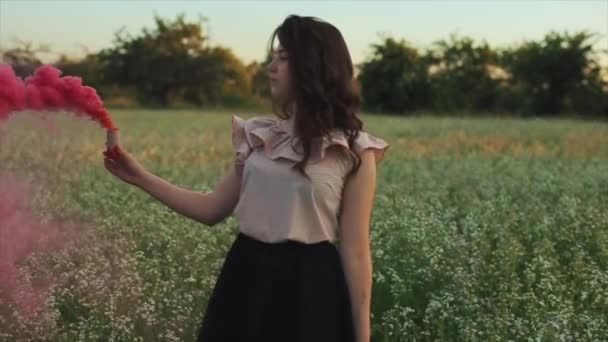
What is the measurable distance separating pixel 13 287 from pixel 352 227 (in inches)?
123

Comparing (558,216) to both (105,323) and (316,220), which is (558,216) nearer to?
(105,323)

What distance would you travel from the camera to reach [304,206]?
9.95 feet

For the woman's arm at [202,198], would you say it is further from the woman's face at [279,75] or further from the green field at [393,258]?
the green field at [393,258]

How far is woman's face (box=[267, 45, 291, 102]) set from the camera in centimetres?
302

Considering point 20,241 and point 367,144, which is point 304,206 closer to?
point 367,144

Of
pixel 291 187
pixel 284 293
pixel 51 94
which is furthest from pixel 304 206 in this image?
pixel 51 94

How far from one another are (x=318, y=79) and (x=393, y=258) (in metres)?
3.79

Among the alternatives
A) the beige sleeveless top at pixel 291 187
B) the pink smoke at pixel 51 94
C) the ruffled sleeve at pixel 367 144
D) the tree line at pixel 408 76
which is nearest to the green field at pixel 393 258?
the pink smoke at pixel 51 94

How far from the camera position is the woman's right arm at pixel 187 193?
328 centimetres

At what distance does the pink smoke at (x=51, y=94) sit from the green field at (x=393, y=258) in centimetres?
31

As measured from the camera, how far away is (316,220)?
120 inches

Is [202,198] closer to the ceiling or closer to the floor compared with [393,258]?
closer to the ceiling

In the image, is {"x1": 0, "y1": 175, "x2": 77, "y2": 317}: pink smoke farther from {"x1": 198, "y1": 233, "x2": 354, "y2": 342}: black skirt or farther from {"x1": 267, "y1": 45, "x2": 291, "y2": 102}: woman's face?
{"x1": 267, "y1": 45, "x2": 291, "y2": 102}: woman's face

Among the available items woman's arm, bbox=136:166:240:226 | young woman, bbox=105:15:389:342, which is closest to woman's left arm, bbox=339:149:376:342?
young woman, bbox=105:15:389:342
